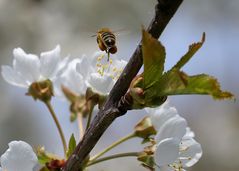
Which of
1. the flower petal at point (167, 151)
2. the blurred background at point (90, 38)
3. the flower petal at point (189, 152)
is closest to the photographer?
the flower petal at point (167, 151)

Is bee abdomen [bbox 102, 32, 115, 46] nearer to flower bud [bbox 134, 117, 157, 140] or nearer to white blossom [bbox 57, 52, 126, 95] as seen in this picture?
white blossom [bbox 57, 52, 126, 95]

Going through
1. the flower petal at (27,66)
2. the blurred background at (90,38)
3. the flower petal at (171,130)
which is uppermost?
the blurred background at (90,38)

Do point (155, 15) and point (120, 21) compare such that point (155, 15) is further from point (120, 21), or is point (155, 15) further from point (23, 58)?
point (120, 21)

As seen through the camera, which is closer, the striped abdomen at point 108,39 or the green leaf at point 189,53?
the green leaf at point 189,53

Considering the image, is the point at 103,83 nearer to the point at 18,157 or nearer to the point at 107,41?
the point at 107,41

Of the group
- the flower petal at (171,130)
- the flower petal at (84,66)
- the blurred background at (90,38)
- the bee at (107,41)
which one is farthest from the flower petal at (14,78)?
the blurred background at (90,38)

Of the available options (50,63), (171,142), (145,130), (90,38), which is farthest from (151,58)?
(90,38)

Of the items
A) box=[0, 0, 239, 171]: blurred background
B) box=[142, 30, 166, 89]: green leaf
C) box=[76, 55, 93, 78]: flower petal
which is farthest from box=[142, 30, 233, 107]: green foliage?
box=[0, 0, 239, 171]: blurred background

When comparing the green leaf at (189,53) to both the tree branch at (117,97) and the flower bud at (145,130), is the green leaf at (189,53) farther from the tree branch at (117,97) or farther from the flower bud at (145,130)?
the flower bud at (145,130)

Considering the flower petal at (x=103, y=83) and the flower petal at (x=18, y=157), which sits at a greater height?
the flower petal at (x=103, y=83)
